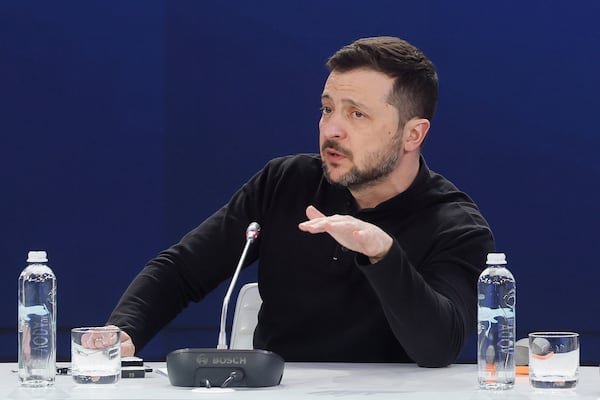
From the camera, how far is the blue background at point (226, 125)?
429 cm

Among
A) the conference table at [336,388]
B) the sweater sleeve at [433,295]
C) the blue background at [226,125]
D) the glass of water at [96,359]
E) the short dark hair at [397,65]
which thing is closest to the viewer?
the conference table at [336,388]

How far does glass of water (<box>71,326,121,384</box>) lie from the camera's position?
79.5 inches

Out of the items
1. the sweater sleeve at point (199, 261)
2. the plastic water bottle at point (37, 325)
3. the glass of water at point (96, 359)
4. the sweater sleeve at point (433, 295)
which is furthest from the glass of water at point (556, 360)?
the sweater sleeve at point (199, 261)

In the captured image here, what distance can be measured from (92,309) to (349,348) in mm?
2101

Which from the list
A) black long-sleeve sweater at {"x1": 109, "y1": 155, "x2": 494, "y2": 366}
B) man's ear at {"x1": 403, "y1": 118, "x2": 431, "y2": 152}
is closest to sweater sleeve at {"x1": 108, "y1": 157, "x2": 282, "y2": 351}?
black long-sleeve sweater at {"x1": 109, "y1": 155, "x2": 494, "y2": 366}

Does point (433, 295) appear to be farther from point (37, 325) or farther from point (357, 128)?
point (37, 325)

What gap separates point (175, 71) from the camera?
442 centimetres

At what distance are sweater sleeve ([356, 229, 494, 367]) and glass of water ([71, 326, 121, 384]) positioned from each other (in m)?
0.48

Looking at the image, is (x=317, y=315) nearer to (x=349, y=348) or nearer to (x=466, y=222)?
(x=349, y=348)

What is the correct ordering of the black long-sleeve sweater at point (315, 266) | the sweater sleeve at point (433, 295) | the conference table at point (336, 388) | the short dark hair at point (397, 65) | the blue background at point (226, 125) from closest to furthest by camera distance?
the conference table at point (336, 388), the sweater sleeve at point (433, 295), the black long-sleeve sweater at point (315, 266), the short dark hair at point (397, 65), the blue background at point (226, 125)

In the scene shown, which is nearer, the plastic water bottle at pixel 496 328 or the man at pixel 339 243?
the plastic water bottle at pixel 496 328

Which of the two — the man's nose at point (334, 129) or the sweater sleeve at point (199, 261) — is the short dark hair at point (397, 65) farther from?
the sweater sleeve at point (199, 261)

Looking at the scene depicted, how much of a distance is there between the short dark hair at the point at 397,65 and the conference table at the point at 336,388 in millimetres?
682

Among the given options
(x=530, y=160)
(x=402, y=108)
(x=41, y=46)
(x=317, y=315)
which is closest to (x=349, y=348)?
(x=317, y=315)
